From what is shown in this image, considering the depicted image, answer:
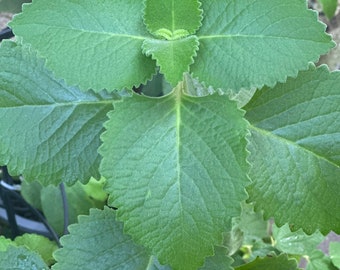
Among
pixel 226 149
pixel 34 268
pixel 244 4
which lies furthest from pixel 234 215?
pixel 34 268

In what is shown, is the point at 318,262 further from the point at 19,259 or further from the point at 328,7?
the point at 328,7

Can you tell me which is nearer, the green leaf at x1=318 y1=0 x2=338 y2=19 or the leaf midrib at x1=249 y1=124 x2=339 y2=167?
the leaf midrib at x1=249 y1=124 x2=339 y2=167

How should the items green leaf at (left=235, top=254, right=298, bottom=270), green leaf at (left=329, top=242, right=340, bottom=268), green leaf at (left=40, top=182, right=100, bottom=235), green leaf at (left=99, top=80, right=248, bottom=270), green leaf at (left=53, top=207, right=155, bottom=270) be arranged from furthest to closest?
green leaf at (left=40, top=182, right=100, bottom=235) → green leaf at (left=329, top=242, right=340, bottom=268) → green leaf at (left=235, top=254, right=298, bottom=270) → green leaf at (left=53, top=207, right=155, bottom=270) → green leaf at (left=99, top=80, right=248, bottom=270)

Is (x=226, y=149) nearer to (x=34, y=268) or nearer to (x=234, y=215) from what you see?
(x=234, y=215)

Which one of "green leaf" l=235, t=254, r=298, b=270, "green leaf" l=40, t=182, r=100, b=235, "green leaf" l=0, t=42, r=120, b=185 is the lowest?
"green leaf" l=235, t=254, r=298, b=270

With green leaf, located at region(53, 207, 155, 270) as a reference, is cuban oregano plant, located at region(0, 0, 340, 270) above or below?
above

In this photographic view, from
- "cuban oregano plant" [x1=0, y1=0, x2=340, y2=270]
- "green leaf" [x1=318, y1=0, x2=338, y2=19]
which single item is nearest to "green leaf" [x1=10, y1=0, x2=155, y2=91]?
"cuban oregano plant" [x1=0, y1=0, x2=340, y2=270]

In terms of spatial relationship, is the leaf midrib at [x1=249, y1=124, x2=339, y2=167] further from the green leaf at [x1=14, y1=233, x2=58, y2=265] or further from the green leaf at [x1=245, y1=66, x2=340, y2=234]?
the green leaf at [x1=14, y1=233, x2=58, y2=265]
